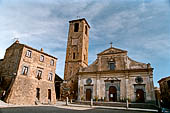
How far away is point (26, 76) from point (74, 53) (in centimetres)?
1232

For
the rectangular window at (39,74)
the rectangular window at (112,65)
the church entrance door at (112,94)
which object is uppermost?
the rectangular window at (112,65)

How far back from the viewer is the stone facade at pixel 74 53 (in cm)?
2672

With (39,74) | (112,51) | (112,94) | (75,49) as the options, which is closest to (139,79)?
(112,94)

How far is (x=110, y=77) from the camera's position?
2358cm

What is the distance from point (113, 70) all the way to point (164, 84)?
38.1ft

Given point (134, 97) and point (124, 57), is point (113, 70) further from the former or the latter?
point (134, 97)

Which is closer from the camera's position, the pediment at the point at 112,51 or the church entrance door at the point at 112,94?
the church entrance door at the point at 112,94

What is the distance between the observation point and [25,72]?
63.9 feet

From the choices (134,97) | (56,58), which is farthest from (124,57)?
(56,58)

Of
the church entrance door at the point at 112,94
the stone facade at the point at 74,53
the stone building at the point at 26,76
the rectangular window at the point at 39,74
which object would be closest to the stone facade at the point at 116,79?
the church entrance door at the point at 112,94

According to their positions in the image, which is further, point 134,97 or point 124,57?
point 124,57

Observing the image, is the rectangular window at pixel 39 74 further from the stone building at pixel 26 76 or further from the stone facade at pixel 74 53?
the stone facade at pixel 74 53

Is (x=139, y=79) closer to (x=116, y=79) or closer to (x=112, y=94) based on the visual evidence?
(x=116, y=79)

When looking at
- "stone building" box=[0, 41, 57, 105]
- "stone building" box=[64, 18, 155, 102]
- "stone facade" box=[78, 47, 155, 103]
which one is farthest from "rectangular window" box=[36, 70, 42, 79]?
"stone facade" box=[78, 47, 155, 103]
